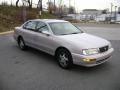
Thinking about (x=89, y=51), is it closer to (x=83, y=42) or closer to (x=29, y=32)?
(x=83, y=42)

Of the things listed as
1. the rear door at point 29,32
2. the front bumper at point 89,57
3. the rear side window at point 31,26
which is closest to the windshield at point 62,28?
the rear door at point 29,32

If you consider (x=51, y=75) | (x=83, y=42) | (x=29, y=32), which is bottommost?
(x=51, y=75)

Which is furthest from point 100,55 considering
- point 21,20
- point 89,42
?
point 21,20

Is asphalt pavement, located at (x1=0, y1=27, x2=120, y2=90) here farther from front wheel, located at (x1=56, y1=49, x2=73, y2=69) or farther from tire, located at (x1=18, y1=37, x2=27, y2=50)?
tire, located at (x1=18, y1=37, x2=27, y2=50)

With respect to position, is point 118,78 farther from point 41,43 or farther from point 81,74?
point 41,43

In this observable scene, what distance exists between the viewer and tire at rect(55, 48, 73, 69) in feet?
17.9

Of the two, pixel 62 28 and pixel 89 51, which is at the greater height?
pixel 62 28

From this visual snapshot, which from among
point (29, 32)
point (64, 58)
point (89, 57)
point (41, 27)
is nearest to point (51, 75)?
point (64, 58)

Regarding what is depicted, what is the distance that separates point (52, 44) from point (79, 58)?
4.11ft

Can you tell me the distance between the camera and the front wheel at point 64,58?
17.9ft

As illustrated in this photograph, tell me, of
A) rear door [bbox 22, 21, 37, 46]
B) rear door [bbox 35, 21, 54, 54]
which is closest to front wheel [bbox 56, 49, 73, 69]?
rear door [bbox 35, 21, 54, 54]

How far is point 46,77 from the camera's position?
16.5ft

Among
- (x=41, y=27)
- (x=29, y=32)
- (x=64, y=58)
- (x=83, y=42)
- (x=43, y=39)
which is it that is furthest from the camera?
(x=29, y=32)

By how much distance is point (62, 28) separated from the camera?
6676 mm
